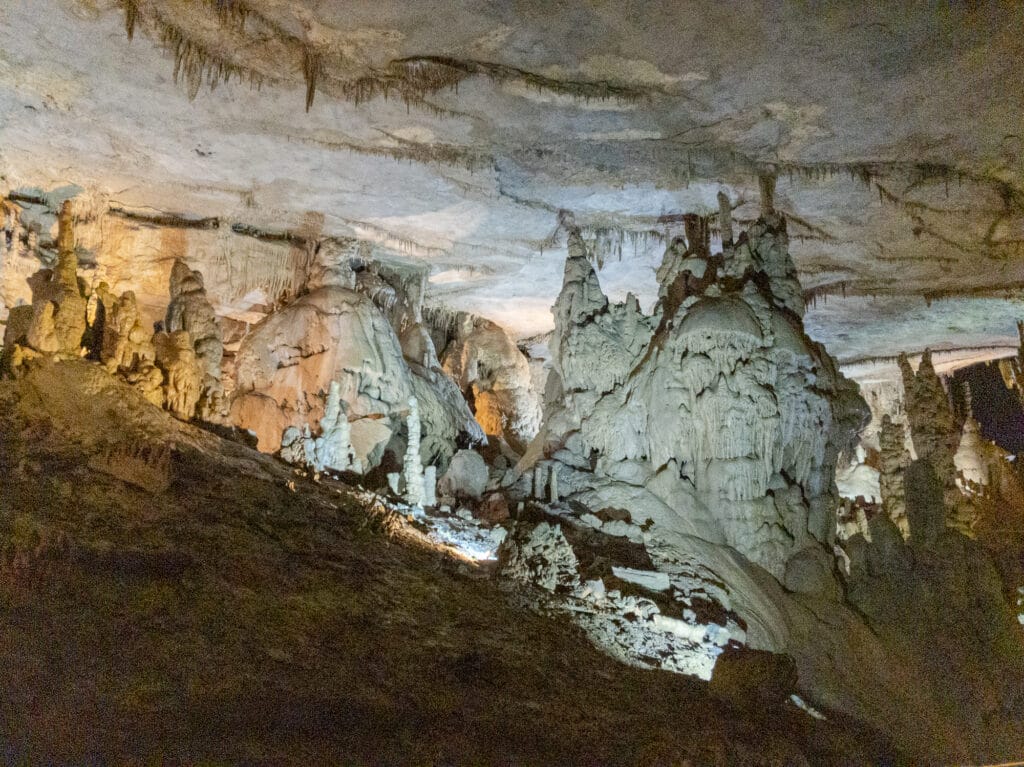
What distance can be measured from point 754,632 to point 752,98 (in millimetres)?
6840

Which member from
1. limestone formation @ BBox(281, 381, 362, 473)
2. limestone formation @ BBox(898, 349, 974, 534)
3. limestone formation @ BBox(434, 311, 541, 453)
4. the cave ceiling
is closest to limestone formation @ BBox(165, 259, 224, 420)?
limestone formation @ BBox(281, 381, 362, 473)

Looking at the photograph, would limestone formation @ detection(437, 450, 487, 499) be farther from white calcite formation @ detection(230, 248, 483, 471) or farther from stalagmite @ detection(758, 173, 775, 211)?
stalagmite @ detection(758, 173, 775, 211)

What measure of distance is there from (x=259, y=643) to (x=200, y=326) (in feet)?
29.9

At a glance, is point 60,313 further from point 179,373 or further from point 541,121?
point 541,121

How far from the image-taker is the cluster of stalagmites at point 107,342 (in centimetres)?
998

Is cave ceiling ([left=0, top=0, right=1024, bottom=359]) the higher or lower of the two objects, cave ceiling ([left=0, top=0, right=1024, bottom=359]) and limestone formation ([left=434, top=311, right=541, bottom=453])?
the higher

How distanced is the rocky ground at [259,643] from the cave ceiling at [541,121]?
4275 millimetres

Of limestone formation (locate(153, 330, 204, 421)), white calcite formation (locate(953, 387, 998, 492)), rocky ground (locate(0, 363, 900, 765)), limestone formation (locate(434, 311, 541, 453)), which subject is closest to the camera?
rocky ground (locate(0, 363, 900, 765))

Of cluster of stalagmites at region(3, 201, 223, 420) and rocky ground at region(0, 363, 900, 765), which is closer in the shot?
rocky ground at region(0, 363, 900, 765)

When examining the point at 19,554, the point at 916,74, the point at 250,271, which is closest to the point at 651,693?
the point at 19,554

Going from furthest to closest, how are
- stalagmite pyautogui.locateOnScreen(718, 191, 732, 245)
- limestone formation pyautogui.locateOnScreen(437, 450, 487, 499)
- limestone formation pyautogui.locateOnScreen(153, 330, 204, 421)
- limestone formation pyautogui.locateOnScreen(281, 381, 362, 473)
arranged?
1. limestone formation pyautogui.locateOnScreen(437, 450, 487, 499)
2. stalagmite pyautogui.locateOnScreen(718, 191, 732, 245)
3. limestone formation pyautogui.locateOnScreen(281, 381, 362, 473)
4. limestone formation pyautogui.locateOnScreen(153, 330, 204, 421)

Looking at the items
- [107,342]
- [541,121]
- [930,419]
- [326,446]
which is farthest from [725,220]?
[107,342]

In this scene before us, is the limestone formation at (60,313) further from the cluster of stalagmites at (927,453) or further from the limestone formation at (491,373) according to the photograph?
the cluster of stalagmites at (927,453)

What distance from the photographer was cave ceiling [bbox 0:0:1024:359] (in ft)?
29.5
